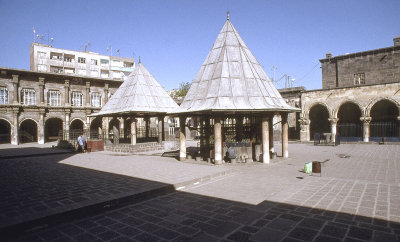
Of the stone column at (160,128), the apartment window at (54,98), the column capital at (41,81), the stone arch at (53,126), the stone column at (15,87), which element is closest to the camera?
the stone column at (160,128)

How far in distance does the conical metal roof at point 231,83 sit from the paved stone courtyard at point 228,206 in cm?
310

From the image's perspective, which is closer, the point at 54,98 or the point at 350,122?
the point at 350,122

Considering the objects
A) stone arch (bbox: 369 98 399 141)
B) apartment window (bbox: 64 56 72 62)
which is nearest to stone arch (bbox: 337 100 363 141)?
stone arch (bbox: 369 98 399 141)

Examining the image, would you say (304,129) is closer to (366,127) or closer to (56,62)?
(366,127)

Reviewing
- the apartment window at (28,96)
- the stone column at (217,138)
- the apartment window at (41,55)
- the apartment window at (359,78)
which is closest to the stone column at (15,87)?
the apartment window at (28,96)

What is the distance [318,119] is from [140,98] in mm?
22111

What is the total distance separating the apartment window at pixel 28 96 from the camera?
92.9 ft

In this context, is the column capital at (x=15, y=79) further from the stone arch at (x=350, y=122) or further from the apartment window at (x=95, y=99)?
the stone arch at (x=350, y=122)

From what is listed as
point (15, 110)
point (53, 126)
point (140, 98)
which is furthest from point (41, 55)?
point (140, 98)

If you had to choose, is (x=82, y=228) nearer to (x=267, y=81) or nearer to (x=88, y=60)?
(x=267, y=81)

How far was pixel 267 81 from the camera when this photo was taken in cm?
1226

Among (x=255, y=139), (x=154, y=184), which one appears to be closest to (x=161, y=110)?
(x=255, y=139)

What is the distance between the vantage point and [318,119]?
28.5 m

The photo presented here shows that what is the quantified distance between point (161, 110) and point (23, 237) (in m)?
14.5
